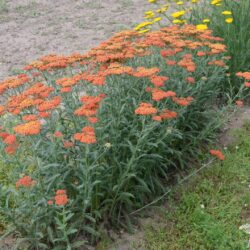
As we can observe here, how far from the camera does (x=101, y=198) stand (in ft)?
11.4

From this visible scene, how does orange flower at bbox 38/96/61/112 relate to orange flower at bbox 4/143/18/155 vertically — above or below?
above

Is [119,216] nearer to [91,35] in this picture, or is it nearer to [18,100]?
[18,100]

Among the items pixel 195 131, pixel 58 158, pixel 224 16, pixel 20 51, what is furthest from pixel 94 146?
pixel 20 51

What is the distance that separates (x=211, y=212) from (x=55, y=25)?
6.71 metres

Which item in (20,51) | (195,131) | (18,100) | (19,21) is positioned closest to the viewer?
(18,100)

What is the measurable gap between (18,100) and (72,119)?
0.47m

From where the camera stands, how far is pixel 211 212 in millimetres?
3814

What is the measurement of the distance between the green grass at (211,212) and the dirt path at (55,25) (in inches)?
151

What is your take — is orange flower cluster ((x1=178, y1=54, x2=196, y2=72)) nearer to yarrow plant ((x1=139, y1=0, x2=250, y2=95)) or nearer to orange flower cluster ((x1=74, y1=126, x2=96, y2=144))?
orange flower cluster ((x1=74, y1=126, x2=96, y2=144))

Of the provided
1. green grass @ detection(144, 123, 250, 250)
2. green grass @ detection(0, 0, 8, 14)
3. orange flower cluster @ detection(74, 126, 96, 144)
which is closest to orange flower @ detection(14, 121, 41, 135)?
orange flower cluster @ detection(74, 126, 96, 144)

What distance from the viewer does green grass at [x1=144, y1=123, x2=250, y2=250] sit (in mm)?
3461

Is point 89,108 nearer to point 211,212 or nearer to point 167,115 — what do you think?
point 167,115

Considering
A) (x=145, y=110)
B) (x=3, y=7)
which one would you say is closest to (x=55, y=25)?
(x=3, y=7)

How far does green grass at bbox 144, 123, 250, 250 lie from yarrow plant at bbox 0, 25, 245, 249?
248mm
